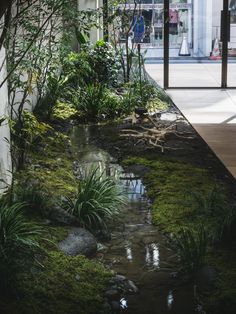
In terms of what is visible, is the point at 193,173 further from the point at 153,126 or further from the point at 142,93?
the point at 142,93

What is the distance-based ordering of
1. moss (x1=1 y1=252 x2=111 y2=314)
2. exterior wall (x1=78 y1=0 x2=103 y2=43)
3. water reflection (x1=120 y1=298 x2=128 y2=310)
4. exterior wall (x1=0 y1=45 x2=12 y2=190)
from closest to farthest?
moss (x1=1 y1=252 x2=111 y2=314) < water reflection (x1=120 y1=298 x2=128 y2=310) < exterior wall (x1=0 y1=45 x2=12 y2=190) < exterior wall (x1=78 y1=0 x2=103 y2=43)

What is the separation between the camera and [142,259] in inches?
148

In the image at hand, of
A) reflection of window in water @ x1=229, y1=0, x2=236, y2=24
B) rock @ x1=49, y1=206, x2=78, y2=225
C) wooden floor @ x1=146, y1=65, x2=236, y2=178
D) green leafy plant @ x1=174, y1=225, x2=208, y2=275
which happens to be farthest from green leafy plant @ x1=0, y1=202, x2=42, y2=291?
reflection of window in water @ x1=229, y1=0, x2=236, y2=24

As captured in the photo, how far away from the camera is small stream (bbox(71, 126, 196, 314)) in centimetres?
319

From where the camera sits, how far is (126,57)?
1036 cm

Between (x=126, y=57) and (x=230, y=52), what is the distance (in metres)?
2.25

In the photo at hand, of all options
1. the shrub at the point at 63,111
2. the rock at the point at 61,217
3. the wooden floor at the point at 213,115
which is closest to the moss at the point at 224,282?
the rock at the point at 61,217

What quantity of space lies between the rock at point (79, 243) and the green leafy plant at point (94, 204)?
0.61ft

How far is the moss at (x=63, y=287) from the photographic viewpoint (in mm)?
3035

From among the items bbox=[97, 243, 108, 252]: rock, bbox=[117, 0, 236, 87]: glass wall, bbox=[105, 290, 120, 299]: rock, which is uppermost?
bbox=[117, 0, 236, 87]: glass wall

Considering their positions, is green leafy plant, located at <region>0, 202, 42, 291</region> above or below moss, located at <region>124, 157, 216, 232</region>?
above

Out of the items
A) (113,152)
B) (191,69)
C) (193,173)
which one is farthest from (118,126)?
(191,69)

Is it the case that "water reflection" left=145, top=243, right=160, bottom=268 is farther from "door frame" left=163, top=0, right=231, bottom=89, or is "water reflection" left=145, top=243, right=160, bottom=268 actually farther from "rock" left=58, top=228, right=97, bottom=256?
"door frame" left=163, top=0, right=231, bottom=89

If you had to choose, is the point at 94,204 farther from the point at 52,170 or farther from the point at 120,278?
the point at 52,170
